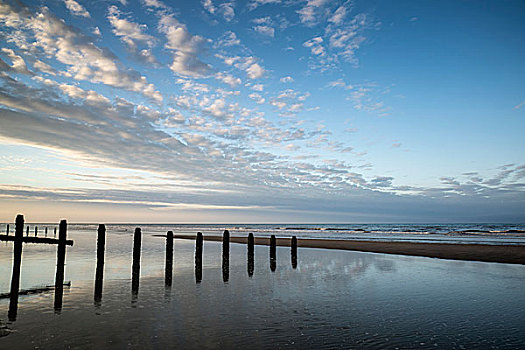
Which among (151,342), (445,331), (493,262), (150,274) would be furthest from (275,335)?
(493,262)

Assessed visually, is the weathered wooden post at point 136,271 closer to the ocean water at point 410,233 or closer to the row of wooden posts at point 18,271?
the row of wooden posts at point 18,271

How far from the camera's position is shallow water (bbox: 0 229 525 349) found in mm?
7707

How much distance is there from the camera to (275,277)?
1684 centimetres

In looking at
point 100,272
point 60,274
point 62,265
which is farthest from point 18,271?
point 100,272

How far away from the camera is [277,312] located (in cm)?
1009

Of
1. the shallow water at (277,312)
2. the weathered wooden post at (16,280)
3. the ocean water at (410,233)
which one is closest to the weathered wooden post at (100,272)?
the shallow water at (277,312)

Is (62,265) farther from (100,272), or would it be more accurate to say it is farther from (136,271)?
(136,271)

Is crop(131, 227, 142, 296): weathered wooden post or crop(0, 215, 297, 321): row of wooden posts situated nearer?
crop(0, 215, 297, 321): row of wooden posts

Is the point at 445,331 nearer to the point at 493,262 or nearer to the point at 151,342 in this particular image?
the point at 151,342

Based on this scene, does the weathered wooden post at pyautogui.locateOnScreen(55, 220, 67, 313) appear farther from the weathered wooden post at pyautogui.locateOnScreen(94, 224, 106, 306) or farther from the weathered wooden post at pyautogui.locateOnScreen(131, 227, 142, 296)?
the weathered wooden post at pyautogui.locateOnScreen(131, 227, 142, 296)

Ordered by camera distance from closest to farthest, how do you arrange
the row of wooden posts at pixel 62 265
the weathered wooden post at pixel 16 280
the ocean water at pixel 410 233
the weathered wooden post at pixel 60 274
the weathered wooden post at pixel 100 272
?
the weathered wooden post at pixel 16 280
the weathered wooden post at pixel 60 274
the row of wooden posts at pixel 62 265
the weathered wooden post at pixel 100 272
the ocean water at pixel 410 233

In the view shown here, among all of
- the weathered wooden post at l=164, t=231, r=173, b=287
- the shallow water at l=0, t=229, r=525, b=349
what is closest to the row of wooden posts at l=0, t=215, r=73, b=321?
the shallow water at l=0, t=229, r=525, b=349

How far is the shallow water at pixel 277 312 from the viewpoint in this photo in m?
7.71

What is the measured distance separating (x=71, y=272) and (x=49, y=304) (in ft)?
23.4
